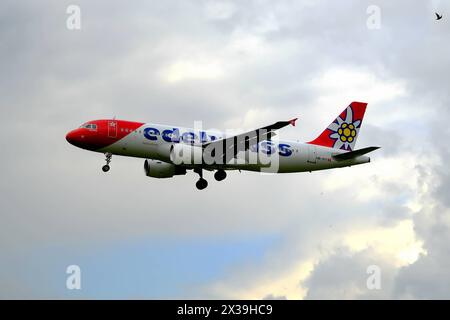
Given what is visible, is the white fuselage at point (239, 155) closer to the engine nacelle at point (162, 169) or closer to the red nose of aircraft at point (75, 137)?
the red nose of aircraft at point (75, 137)

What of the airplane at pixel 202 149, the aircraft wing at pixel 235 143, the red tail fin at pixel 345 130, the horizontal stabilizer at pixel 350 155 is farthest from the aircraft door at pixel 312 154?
the aircraft wing at pixel 235 143

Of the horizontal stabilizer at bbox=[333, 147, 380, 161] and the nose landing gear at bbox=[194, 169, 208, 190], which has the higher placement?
the horizontal stabilizer at bbox=[333, 147, 380, 161]

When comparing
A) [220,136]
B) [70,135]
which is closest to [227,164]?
[220,136]

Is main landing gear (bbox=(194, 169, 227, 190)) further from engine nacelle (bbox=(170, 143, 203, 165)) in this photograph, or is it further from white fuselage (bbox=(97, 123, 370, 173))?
engine nacelle (bbox=(170, 143, 203, 165))

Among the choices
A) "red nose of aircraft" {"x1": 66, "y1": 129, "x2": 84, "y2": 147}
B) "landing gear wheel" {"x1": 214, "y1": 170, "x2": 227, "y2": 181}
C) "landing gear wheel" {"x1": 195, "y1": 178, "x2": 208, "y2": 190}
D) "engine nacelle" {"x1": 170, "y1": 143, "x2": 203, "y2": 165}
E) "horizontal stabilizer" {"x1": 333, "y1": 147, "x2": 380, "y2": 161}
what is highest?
"red nose of aircraft" {"x1": 66, "y1": 129, "x2": 84, "y2": 147}

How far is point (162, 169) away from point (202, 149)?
6589 mm

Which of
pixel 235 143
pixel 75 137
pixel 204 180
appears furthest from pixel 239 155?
pixel 75 137

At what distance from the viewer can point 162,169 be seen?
246ft

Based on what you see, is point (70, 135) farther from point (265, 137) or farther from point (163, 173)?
point (265, 137)

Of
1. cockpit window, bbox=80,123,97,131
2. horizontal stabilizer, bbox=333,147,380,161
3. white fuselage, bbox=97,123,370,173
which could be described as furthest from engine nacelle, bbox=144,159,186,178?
horizontal stabilizer, bbox=333,147,380,161

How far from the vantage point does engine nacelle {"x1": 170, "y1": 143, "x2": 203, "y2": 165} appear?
2699 inches

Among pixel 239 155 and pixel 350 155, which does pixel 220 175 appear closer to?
pixel 239 155
